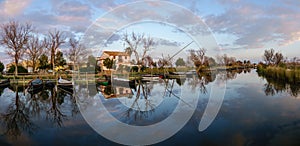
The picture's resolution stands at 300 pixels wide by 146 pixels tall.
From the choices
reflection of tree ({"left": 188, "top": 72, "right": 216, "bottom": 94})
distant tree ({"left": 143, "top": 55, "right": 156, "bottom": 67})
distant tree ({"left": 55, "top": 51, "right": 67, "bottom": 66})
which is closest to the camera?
reflection of tree ({"left": 188, "top": 72, "right": 216, "bottom": 94})

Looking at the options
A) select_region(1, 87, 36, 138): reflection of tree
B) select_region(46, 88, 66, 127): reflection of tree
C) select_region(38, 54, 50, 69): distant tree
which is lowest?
select_region(1, 87, 36, 138): reflection of tree

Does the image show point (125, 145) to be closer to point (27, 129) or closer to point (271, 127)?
point (27, 129)

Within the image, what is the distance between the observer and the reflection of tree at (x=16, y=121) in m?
6.86

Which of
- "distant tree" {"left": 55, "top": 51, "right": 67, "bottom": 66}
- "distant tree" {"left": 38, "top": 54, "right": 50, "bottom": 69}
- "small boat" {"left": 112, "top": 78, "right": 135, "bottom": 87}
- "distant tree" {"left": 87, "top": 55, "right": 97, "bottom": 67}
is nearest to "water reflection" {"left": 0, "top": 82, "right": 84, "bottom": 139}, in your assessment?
"small boat" {"left": 112, "top": 78, "right": 135, "bottom": 87}

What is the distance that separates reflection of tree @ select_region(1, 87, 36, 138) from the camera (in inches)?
270

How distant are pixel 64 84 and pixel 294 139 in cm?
1644

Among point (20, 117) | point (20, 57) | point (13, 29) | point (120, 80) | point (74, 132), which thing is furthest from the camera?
point (20, 57)

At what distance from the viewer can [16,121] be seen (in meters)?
8.14

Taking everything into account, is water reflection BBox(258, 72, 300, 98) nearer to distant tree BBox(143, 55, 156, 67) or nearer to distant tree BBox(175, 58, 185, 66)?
distant tree BBox(143, 55, 156, 67)

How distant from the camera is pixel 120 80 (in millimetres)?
20469

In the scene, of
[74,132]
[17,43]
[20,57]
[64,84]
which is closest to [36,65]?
[20,57]

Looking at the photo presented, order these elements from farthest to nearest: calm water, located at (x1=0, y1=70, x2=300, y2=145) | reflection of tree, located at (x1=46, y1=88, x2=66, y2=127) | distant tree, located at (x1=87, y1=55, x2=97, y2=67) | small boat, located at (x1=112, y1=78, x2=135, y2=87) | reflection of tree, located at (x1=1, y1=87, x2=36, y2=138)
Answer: distant tree, located at (x1=87, y1=55, x2=97, y2=67) < small boat, located at (x1=112, y1=78, x2=135, y2=87) < reflection of tree, located at (x1=46, y1=88, x2=66, y2=127) < reflection of tree, located at (x1=1, y1=87, x2=36, y2=138) < calm water, located at (x1=0, y1=70, x2=300, y2=145)

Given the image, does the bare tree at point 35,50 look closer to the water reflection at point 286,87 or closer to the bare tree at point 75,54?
the bare tree at point 75,54

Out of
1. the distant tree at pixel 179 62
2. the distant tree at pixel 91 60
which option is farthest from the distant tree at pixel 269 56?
the distant tree at pixel 91 60
